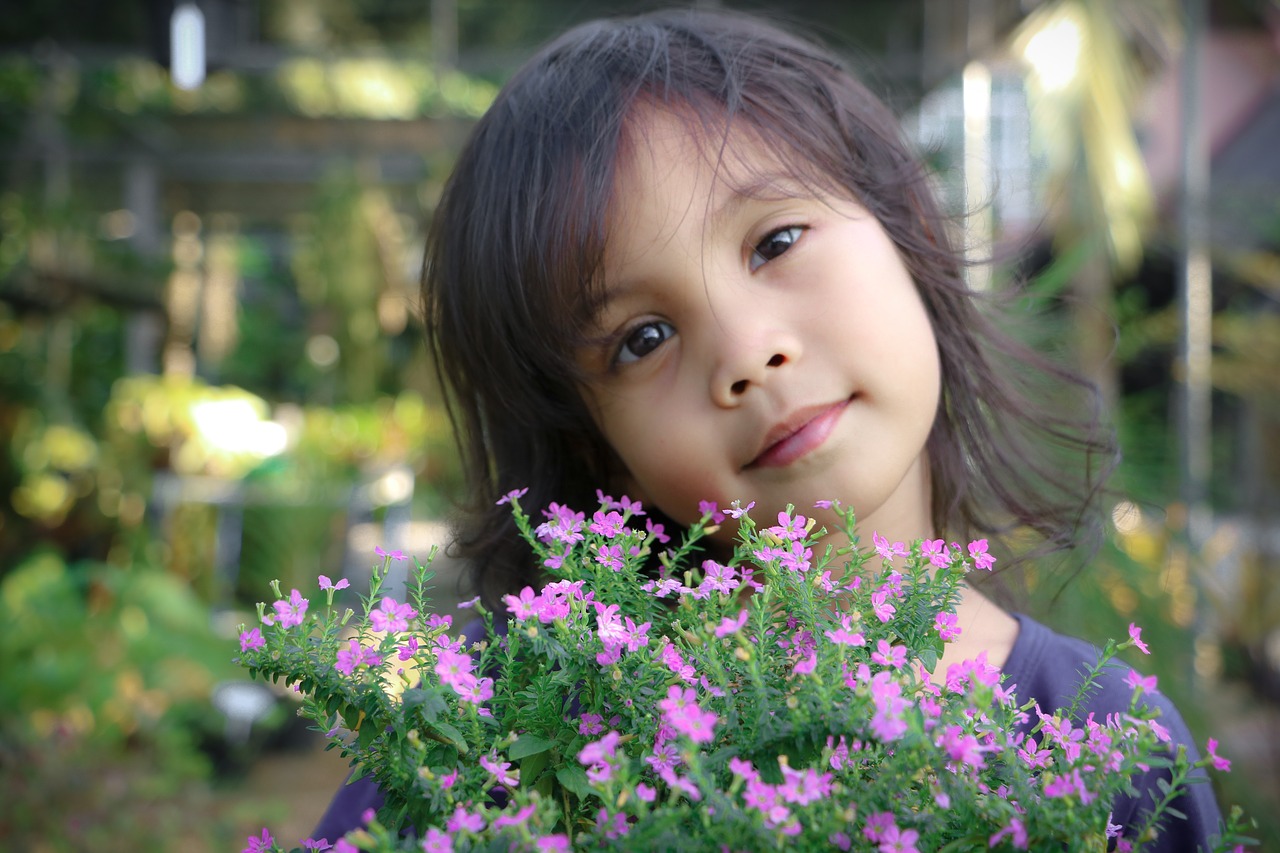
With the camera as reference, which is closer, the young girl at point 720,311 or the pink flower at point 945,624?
the pink flower at point 945,624

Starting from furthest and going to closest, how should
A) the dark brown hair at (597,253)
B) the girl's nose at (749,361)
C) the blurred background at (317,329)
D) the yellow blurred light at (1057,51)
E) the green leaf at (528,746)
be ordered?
the yellow blurred light at (1057,51), the blurred background at (317,329), the dark brown hair at (597,253), the girl's nose at (749,361), the green leaf at (528,746)

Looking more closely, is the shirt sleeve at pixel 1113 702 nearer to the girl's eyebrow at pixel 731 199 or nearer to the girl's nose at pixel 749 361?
the girl's nose at pixel 749 361

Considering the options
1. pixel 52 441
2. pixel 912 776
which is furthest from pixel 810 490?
pixel 52 441

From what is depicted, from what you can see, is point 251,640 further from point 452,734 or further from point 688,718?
point 688,718

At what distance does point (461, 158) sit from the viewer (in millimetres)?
1268

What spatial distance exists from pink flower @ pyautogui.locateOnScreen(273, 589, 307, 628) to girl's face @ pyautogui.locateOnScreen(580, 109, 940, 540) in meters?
0.44

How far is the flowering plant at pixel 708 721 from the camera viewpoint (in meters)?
0.53

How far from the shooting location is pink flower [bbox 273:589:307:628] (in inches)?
25.0

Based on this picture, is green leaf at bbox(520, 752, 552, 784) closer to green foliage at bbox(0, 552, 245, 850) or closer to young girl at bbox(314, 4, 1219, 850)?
young girl at bbox(314, 4, 1219, 850)

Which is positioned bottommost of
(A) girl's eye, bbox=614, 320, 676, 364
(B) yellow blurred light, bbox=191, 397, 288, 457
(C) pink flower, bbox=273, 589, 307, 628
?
(C) pink flower, bbox=273, 589, 307, 628

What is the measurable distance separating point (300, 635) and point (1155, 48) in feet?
15.8

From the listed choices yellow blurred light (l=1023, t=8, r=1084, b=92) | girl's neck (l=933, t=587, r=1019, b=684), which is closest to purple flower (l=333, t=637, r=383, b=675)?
girl's neck (l=933, t=587, r=1019, b=684)

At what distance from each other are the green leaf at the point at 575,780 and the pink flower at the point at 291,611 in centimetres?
18

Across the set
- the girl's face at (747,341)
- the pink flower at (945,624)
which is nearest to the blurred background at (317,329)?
the girl's face at (747,341)
